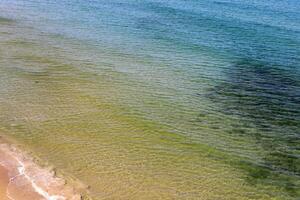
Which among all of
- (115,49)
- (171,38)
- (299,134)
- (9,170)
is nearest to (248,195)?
(299,134)

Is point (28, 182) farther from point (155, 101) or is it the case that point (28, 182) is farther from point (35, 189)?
point (155, 101)

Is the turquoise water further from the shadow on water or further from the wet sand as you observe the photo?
the wet sand

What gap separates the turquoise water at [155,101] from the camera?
19219mm

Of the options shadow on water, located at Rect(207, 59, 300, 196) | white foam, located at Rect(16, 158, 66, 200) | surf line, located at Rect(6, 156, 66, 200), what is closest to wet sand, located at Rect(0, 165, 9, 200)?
surf line, located at Rect(6, 156, 66, 200)

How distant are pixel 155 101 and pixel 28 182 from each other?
11605 mm

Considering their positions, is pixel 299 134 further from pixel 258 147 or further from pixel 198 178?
pixel 198 178

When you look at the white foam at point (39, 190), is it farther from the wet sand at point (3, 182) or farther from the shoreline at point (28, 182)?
the wet sand at point (3, 182)

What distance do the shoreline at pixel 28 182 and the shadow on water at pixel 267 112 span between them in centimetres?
923

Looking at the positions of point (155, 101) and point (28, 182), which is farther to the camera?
point (155, 101)

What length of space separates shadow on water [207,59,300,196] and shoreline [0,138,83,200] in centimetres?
923

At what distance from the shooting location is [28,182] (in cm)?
1686

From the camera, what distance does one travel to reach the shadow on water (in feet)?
66.2

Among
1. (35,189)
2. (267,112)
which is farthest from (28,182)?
(267,112)

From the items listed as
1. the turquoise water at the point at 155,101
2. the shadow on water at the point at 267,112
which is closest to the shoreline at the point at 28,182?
the turquoise water at the point at 155,101
